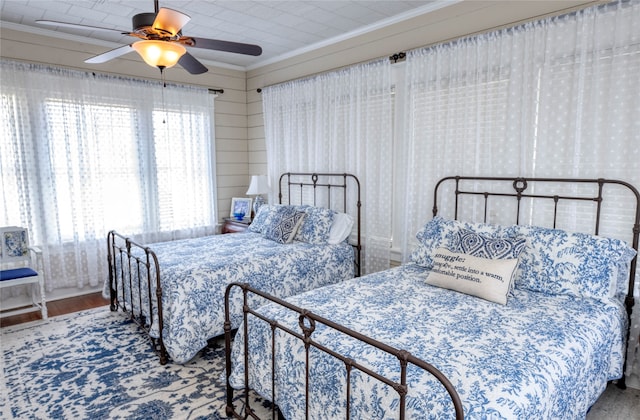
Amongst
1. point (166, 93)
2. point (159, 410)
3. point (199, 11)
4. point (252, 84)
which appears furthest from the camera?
point (252, 84)

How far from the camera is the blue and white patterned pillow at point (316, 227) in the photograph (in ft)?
12.3

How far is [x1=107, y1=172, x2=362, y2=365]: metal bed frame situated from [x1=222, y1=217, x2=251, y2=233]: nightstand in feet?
1.67

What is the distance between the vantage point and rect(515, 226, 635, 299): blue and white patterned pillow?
220cm

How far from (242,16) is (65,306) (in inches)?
130

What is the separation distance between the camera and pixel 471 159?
303 centimetres

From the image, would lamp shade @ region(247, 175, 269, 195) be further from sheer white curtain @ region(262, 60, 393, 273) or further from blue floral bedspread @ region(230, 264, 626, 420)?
blue floral bedspread @ region(230, 264, 626, 420)

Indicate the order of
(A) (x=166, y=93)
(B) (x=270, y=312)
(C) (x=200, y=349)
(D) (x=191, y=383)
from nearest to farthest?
(B) (x=270, y=312) → (D) (x=191, y=383) → (C) (x=200, y=349) → (A) (x=166, y=93)

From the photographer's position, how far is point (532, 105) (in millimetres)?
2699

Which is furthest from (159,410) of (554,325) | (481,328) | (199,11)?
(199,11)

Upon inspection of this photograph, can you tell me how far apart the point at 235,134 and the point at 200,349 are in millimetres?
3229

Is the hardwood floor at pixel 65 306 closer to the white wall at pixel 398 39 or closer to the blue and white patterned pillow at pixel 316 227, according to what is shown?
the blue and white patterned pillow at pixel 316 227

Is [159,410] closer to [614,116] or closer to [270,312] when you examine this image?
[270,312]

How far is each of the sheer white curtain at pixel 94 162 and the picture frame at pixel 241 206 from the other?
0.36 metres

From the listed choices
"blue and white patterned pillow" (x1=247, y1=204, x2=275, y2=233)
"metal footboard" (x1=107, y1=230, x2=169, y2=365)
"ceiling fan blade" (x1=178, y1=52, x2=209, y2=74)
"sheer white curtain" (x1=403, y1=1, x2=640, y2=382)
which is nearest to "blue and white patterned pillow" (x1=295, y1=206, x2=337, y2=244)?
"blue and white patterned pillow" (x1=247, y1=204, x2=275, y2=233)
